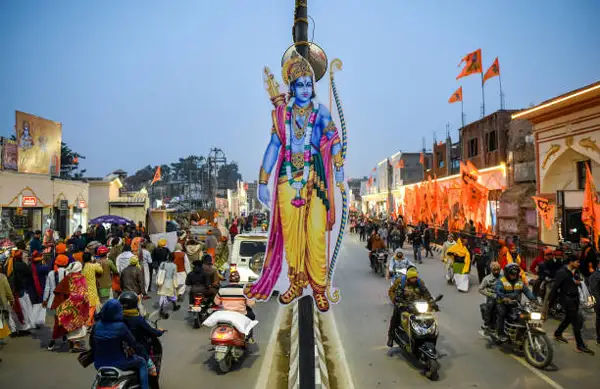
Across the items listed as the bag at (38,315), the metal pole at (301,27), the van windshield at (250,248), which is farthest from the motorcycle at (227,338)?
the van windshield at (250,248)

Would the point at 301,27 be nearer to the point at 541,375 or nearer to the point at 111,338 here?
the point at 111,338

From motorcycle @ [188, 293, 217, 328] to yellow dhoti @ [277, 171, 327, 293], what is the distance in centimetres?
545

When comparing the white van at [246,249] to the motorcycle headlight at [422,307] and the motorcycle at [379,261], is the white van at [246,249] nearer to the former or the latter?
the motorcycle at [379,261]

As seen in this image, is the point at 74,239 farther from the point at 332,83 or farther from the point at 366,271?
the point at 332,83

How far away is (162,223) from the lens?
31.8 metres

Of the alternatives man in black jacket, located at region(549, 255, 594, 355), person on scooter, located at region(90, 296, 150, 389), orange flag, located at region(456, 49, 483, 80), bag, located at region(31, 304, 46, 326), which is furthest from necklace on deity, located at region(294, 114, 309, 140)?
orange flag, located at region(456, 49, 483, 80)

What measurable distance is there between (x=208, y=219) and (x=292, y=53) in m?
28.8

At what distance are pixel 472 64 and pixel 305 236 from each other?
24.7 metres

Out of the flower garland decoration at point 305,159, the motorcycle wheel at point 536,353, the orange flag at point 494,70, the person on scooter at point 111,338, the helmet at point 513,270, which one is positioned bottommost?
the motorcycle wheel at point 536,353

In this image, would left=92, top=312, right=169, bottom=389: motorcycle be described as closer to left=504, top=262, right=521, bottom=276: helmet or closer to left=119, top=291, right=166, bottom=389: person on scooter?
left=119, top=291, right=166, bottom=389: person on scooter

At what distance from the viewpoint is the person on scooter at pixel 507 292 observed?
7441 millimetres

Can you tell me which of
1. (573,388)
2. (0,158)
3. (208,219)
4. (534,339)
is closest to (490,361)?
(534,339)

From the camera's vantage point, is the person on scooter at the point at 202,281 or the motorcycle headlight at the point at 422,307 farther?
the person on scooter at the point at 202,281

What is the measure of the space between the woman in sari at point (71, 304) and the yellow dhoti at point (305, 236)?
5222mm
